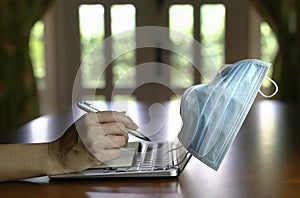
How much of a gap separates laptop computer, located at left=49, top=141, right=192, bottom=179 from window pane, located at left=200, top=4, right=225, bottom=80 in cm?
330

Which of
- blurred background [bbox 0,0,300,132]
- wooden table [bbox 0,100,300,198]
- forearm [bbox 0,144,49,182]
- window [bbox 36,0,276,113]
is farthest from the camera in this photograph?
window [bbox 36,0,276,113]

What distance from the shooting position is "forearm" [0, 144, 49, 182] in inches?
38.5

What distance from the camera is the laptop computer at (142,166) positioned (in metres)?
0.97

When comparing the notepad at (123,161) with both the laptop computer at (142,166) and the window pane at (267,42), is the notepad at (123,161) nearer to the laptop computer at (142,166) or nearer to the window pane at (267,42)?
the laptop computer at (142,166)

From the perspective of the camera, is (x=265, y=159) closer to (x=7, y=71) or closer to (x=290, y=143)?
(x=290, y=143)

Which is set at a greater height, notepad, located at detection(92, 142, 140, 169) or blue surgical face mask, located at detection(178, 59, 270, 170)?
blue surgical face mask, located at detection(178, 59, 270, 170)

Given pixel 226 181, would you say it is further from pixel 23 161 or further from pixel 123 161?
pixel 23 161

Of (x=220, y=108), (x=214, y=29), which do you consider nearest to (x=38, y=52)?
(x=214, y=29)

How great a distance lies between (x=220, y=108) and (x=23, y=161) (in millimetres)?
380

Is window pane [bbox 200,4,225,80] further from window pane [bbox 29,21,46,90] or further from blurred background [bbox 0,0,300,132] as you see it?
window pane [bbox 29,21,46,90]

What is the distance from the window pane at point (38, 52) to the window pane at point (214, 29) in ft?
4.39

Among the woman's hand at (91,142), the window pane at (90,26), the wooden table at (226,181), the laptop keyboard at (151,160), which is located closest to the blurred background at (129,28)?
the window pane at (90,26)

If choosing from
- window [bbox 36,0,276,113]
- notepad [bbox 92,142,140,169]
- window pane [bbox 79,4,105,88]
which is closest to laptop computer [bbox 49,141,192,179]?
notepad [bbox 92,142,140,169]

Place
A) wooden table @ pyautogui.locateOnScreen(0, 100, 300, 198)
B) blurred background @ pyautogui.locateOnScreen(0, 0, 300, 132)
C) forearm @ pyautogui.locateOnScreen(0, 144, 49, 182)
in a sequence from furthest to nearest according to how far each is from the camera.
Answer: blurred background @ pyautogui.locateOnScreen(0, 0, 300, 132), forearm @ pyautogui.locateOnScreen(0, 144, 49, 182), wooden table @ pyautogui.locateOnScreen(0, 100, 300, 198)
